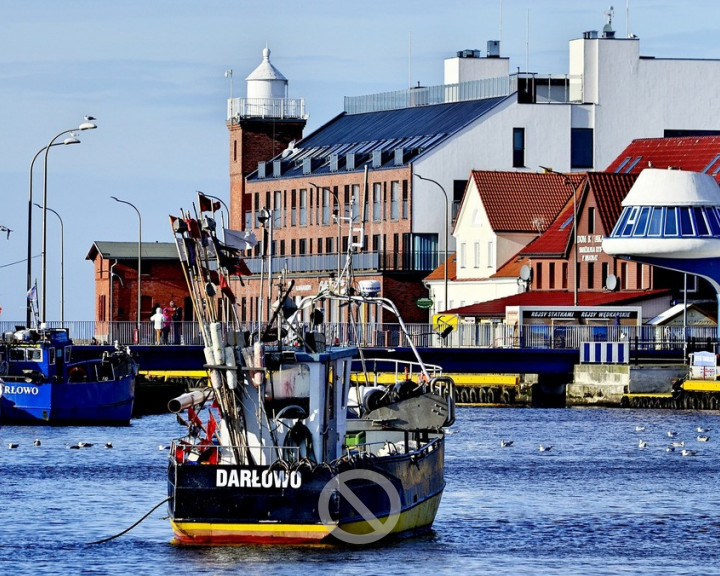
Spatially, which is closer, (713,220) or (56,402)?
(56,402)

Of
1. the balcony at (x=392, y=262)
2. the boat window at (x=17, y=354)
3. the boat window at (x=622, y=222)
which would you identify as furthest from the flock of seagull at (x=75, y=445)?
the balcony at (x=392, y=262)

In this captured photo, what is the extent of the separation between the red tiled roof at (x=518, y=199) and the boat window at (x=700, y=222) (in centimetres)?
2926

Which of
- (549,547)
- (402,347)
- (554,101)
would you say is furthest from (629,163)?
(549,547)

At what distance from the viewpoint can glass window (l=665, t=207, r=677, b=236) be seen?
350 ft

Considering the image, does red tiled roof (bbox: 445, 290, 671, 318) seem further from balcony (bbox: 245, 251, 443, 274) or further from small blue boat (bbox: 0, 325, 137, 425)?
small blue boat (bbox: 0, 325, 137, 425)

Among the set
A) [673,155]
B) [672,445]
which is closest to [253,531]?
[672,445]

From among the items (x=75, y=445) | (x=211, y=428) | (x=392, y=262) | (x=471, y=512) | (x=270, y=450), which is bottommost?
(x=471, y=512)

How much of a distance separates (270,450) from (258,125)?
12564 cm

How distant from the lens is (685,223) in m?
107

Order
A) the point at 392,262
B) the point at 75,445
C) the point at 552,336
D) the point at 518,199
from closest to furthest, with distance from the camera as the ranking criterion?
the point at 75,445
the point at 552,336
the point at 518,199
the point at 392,262

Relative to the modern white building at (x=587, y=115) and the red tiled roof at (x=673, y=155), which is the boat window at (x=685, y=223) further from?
the modern white building at (x=587, y=115)

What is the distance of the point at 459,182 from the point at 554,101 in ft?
30.5

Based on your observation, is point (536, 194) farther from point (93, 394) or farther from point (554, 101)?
point (93, 394)

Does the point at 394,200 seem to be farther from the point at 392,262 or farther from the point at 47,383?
the point at 47,383
